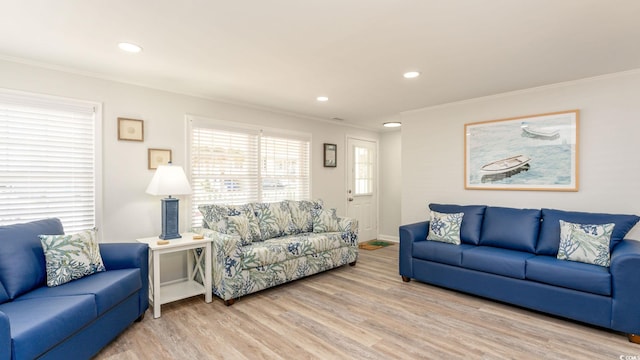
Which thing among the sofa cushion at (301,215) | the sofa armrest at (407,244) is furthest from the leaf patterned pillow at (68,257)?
the sofa armrest at (407,244)

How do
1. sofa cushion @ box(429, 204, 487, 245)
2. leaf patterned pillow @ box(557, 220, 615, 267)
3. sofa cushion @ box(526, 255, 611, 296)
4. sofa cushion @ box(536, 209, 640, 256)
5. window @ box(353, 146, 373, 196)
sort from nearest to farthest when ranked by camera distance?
sofa cushion @ box(526, 255, 611, 296), leaf patterned pillow @ box(557, 220, 615, 267), sofa cushion @ box(536, 209, 640, 256), sofa cushion @ box(429, 204, 487, 245), window @ box(353, 146, 373, 196)

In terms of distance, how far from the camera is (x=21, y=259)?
2240 millimetres

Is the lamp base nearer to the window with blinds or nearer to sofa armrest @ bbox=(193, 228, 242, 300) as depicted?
sofa armrest @ bbox=(193, 228, 242, 300)

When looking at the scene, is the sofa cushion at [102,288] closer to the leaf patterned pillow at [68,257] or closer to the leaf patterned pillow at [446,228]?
the leaf patterned pillow at [68,257]

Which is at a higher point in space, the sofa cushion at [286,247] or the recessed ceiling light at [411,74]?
the recessed ceiling light at [411,74]

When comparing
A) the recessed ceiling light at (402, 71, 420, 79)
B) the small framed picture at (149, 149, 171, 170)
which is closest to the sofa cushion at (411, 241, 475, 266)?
the recessed ceiling light at (402, 71, 420, 79)

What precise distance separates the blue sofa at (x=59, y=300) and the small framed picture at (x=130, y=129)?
3.47 ft

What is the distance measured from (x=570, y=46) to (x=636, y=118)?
133 cm

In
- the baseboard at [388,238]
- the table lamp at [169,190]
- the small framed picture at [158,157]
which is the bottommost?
the baseboard at [388,238]

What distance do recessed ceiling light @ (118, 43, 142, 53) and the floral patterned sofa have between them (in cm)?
182

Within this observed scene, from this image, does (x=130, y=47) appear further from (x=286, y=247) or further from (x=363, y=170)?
(x=363, y=170)

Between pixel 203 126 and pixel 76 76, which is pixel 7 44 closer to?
pixel 76 76

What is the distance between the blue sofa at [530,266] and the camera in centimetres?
253

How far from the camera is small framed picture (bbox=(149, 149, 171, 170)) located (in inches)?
139
